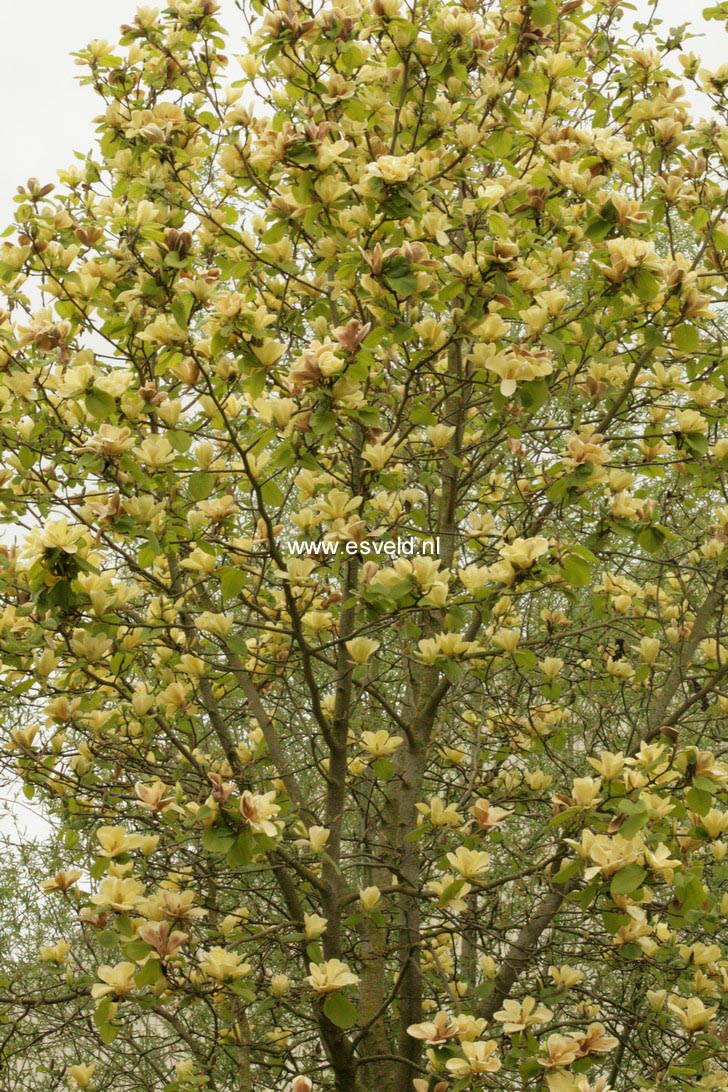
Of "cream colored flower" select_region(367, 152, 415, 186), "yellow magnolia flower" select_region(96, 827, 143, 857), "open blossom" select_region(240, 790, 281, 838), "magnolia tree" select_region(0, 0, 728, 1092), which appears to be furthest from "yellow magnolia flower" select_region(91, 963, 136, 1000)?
"cream colored flower" select_region(367, 152, 415, 186)

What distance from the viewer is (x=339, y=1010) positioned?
7.95ft

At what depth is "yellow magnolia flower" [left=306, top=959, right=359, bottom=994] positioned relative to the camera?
2.39 meters

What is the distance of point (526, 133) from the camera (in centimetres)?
330

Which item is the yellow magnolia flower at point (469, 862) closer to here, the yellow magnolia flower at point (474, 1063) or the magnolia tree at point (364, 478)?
the magnolia tree at point (364, 478)

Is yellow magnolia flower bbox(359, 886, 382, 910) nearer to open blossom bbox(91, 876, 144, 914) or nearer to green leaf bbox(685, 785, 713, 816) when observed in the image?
open blossom bbox(91, 876, 144, 914)

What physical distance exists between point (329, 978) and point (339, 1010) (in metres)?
0.09

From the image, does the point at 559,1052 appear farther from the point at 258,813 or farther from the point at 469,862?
the point at 258,813

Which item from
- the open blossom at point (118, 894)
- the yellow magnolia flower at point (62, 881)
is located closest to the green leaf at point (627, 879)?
the open blossom at point (118, 894)

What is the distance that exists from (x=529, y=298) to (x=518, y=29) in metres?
0.76

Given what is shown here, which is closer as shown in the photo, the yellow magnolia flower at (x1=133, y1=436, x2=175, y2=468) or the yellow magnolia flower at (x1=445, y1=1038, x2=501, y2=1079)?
the yellow magnolia flower at (x1=445, y1=1038, x2=501, y2=1079)

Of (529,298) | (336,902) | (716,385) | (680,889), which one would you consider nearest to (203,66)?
(529,298)

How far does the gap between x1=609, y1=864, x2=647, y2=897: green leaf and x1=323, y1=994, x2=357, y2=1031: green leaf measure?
74 cm

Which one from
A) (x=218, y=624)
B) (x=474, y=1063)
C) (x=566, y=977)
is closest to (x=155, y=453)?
(x=218, y=624)

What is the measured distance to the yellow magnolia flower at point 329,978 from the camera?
94.3 inches
